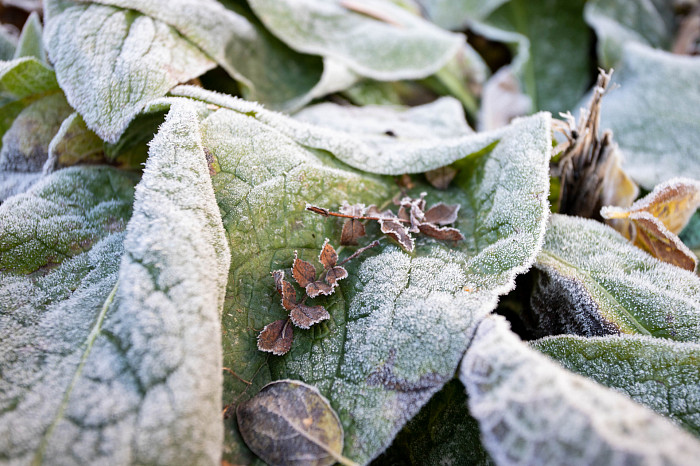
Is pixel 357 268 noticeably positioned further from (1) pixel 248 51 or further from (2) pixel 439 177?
(1) pixel 248 51

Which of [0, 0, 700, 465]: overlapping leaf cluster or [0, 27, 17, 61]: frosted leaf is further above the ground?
[0, 27, 17, 61]: frosted leaf

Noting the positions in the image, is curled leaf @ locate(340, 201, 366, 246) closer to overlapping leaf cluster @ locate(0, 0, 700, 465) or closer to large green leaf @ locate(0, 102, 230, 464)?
overlapping leaf cluster @ locate(0, 0, 700, 465)

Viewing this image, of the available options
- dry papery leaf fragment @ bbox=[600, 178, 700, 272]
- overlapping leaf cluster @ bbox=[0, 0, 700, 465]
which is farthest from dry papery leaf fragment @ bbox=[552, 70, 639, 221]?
dry papery leaf fragment @ bbox=[600, 178, 700, 272]

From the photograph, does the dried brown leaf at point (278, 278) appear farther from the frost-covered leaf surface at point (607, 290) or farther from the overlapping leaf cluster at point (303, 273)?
the frost-covered leaf surface at point (607, 290)

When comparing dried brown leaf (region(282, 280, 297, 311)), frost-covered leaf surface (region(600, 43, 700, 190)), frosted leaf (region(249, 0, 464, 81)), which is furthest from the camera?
frosted leaf (region(249, 0, 464, 81))

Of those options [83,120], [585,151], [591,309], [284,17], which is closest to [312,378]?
[591,309]

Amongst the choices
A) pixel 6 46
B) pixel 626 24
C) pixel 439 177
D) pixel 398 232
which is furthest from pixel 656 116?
pixel 6 46

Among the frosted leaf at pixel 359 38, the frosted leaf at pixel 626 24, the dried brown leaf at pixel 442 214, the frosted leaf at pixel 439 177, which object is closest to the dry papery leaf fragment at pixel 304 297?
the dried brown leaf at pixel 442 214
